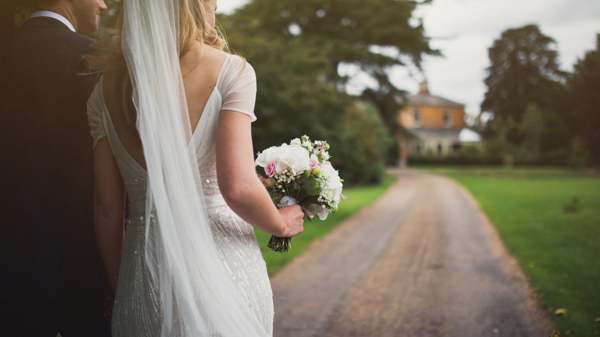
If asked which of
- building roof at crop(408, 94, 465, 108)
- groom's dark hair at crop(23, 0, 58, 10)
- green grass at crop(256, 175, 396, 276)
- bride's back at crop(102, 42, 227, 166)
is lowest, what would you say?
green grass at crop(256, 175, 396, 276)

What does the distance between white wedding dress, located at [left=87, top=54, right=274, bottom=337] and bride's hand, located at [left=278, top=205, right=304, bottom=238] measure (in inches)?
5.5

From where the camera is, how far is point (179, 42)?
1836 millimetres

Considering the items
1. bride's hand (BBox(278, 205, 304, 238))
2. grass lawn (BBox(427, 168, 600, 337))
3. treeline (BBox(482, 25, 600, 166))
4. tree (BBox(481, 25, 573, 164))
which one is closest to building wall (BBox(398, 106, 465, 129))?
tree (BBox(481, 25, 573, 164))

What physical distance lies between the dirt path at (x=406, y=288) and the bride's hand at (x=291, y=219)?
10.4 feet

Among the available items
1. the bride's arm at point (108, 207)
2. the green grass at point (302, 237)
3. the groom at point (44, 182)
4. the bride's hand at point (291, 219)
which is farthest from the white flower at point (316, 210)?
the green grass at point (302, 237)

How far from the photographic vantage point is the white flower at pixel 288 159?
2146 millimetres

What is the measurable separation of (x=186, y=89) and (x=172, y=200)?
41cm

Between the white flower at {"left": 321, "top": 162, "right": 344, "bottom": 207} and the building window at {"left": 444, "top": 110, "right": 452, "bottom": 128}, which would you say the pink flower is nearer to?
the white flower at {"left": 321, "top": 162, "right": 344, "bottom": 207}

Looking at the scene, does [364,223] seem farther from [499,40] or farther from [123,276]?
[499,40]

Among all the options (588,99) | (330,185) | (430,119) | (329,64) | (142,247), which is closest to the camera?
(142,247)

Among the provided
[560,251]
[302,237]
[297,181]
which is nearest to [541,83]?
[560,251]

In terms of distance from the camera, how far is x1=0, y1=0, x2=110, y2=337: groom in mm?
2055

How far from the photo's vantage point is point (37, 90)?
204 centimetres

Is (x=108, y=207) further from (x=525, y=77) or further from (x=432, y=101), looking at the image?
(x=432, y=101)
